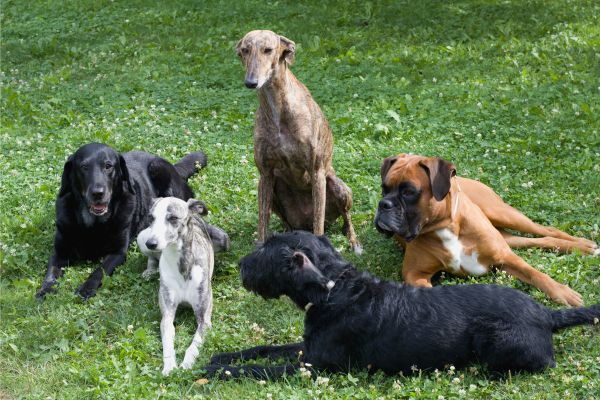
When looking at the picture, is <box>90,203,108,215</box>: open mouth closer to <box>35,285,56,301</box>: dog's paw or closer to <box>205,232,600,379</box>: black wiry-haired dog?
<box>35,285,56,301</box>: dog's paw

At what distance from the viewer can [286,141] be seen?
264 inches

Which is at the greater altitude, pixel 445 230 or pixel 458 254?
pixel 445 230

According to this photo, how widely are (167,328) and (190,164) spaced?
9.70 ft

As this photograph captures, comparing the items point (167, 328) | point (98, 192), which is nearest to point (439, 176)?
point (167, 328)

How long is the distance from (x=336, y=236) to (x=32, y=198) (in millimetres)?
3027

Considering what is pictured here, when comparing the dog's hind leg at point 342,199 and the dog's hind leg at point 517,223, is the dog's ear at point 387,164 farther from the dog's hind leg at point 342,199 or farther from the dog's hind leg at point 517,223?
the dog's hind leg at point 517,223

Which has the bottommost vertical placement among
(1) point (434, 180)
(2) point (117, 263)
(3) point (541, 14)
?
(2) point (117, 263)

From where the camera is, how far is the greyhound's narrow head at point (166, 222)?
18.9 ft

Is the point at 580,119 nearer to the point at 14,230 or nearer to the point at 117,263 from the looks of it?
the point at 117,263

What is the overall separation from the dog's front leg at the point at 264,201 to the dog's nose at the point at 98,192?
1303 millimetres

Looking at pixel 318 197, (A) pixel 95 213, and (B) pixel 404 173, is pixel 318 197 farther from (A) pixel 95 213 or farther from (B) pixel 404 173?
(A) pixel 95 213

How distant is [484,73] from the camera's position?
10.3 m

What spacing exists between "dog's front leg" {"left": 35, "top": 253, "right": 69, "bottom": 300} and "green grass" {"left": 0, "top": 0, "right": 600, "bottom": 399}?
12 cm

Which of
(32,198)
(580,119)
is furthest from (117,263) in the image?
(580,119)
